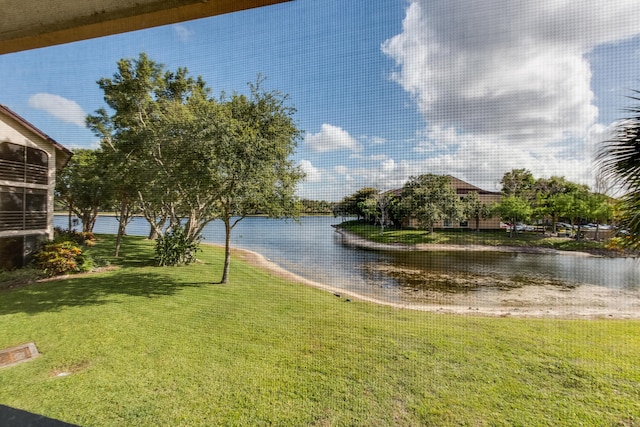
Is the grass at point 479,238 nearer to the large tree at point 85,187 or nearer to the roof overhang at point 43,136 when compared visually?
the roof overhang at point 43,136

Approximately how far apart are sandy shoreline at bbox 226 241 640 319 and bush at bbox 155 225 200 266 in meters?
1.32

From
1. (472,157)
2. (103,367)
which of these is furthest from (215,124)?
(472,157)

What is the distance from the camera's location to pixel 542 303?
2.19m

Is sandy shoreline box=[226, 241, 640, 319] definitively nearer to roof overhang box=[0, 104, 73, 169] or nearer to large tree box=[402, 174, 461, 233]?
large tree box=[402, 174, 461, 233]

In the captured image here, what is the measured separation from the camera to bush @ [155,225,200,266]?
3227 millimetres

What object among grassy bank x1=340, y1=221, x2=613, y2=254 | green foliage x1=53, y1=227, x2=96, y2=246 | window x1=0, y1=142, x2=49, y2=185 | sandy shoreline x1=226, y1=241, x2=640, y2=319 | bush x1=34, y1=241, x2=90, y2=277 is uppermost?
window x1=0, y1=142, x2=49, y2=185

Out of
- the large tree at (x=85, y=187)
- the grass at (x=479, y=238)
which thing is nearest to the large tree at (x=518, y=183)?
the grass at (x=479, y=238)

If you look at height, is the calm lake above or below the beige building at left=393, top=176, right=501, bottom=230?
below

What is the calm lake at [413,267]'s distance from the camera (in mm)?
1703

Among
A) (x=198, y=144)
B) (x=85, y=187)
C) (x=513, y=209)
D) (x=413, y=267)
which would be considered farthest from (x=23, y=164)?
(x=413, y=267)

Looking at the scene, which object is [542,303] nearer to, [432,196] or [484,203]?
[484,203]

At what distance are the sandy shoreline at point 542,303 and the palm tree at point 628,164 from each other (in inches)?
41.8

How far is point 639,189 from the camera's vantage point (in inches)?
27.0

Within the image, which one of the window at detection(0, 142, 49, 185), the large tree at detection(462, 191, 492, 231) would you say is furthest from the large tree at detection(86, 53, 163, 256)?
the large tree at detection(462, 191, 492, 231)
